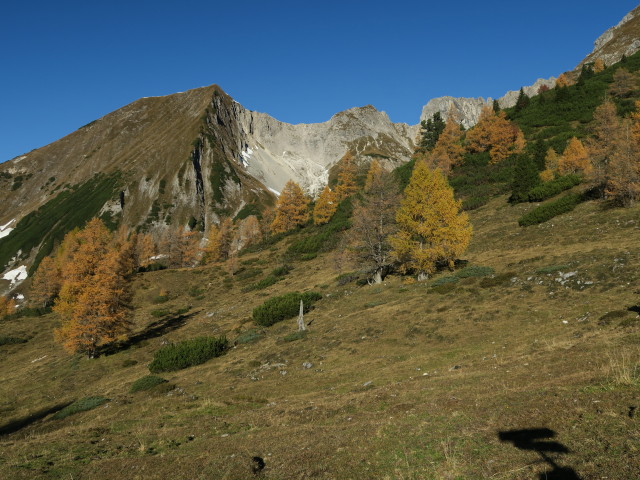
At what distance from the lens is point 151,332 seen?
4244 cm

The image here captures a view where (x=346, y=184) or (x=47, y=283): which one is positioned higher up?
(x=346, y=184)

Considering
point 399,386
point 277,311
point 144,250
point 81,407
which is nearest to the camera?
point 399,386

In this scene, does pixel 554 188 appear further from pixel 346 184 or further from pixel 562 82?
pixel 562 82

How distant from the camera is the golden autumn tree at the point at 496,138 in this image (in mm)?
70250

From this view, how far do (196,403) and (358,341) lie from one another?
1016cm

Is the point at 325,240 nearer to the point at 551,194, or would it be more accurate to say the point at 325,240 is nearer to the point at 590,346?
the point at 551,194

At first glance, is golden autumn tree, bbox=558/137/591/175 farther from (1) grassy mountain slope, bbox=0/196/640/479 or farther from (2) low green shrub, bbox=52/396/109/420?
(2) low green shrub, bbox=52/396/109/420

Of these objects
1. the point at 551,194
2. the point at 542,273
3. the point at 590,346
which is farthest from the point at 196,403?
the point at 551,194

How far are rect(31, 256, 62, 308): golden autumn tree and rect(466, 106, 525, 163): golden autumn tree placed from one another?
288 feet

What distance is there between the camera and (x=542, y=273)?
24219 mm

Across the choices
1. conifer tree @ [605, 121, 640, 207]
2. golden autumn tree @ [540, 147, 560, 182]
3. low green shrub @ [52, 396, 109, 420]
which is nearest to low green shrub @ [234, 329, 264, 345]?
low green shrub @ [52, 396, 109, 420]

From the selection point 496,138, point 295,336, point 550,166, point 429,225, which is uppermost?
point 496,138

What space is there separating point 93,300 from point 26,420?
13726 millimetres

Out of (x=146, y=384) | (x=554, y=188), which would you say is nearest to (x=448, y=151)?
(x=554, y=188)
